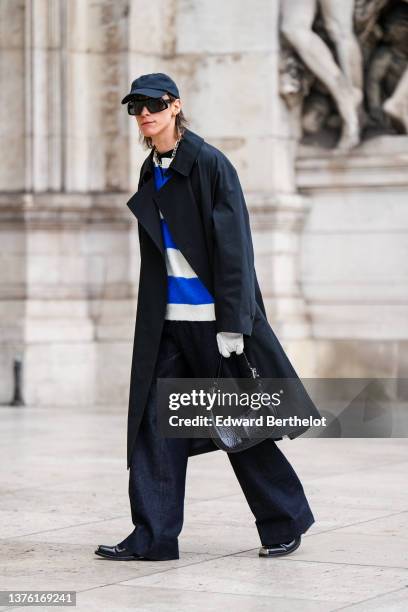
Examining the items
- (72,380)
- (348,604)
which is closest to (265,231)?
(72,380)

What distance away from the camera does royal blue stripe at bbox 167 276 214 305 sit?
601cm

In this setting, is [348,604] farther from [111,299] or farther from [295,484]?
[111,299]

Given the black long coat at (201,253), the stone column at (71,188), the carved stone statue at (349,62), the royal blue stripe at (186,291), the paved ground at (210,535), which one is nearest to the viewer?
the paved ground at (210,535)

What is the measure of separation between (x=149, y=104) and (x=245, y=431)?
4.25ft

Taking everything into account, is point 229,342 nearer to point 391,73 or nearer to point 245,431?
point 245,431

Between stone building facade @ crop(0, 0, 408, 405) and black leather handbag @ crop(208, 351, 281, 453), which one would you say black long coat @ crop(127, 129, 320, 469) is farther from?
stone building facade @ crop(0, 0, 408, 405)

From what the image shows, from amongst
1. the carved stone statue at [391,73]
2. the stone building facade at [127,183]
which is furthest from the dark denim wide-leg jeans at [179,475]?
the carved stone statue at [391,73]

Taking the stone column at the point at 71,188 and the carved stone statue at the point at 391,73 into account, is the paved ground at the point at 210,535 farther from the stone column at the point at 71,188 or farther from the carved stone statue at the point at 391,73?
the carved stone statue at the point at 391,73

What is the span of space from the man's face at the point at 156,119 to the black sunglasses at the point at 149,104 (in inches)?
0.4

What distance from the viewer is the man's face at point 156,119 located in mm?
6094

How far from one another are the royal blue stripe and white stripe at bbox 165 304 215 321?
16 millimetres

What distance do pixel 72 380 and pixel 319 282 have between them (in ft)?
7.52

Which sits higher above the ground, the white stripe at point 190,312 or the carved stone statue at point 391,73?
the carved stone statue at point 391,73

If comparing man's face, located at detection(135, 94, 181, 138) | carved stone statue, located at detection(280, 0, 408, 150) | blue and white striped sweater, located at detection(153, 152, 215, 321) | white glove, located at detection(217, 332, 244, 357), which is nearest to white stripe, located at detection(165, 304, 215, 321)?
blue and white striped sweater, located at detection(153, 152, 215, 321)
